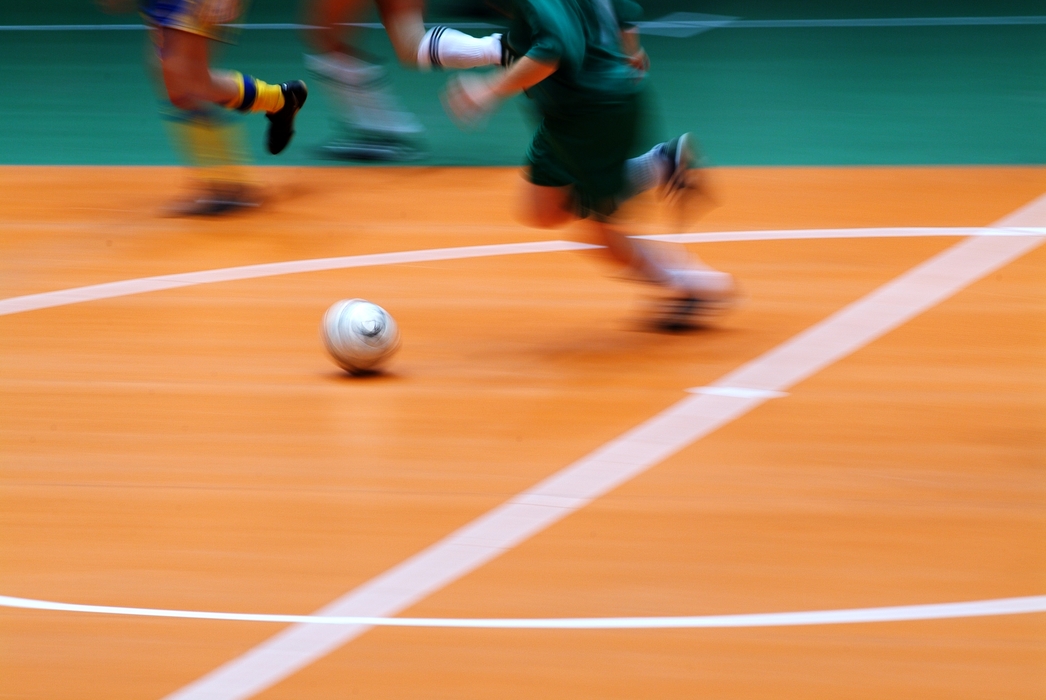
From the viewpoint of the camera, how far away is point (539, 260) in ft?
14.3

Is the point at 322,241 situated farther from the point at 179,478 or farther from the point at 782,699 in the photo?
the point at 782,699

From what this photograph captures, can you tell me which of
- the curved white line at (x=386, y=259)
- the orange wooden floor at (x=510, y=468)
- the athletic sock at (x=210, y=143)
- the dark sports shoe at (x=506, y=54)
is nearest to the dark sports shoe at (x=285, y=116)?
the athletic sock at (x=210, y=143)

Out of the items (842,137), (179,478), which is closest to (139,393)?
A: (179,478)

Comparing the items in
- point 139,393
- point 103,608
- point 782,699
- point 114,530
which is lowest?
point 782,699

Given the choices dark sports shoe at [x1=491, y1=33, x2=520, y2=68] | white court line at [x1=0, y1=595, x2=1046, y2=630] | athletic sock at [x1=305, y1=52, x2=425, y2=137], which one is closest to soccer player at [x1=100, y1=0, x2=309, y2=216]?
athletic sock at [x1=305, y1=52, x2=425, y2=137]

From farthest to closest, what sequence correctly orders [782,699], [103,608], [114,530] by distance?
[114,530], [103,608], [782,699]

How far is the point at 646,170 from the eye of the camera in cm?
356

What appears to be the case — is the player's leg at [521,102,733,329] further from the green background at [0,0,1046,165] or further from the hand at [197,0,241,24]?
the green background at [0,0,1046,165]

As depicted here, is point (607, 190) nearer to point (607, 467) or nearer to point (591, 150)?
point (591, 150)

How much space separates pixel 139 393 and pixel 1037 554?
6.95ft

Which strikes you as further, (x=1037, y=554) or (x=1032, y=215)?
(x=1032, y=215)

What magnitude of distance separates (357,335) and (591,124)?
0.81 meters

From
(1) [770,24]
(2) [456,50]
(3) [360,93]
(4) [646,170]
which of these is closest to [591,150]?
(4) [646,170]

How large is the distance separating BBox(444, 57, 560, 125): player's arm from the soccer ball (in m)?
0.55
